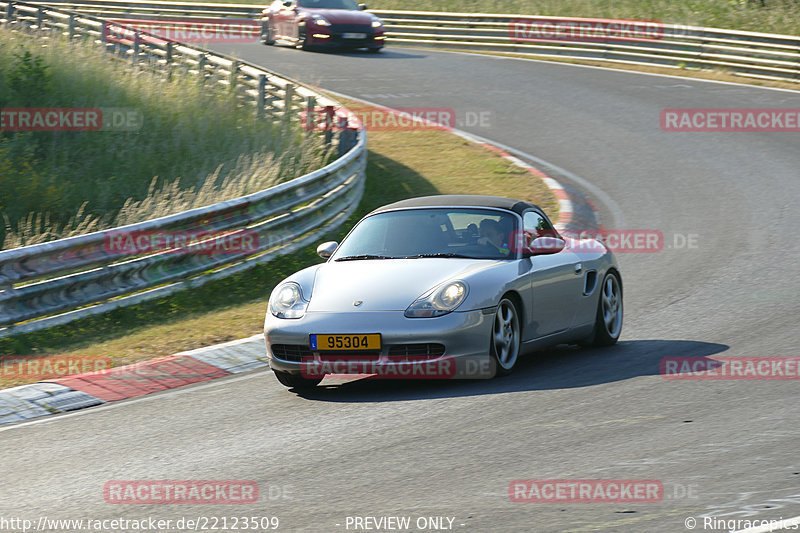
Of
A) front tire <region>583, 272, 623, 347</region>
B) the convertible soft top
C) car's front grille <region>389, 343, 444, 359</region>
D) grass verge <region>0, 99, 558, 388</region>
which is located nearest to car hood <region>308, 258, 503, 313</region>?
car's front grille <region>389, 343, 444, 359</region>

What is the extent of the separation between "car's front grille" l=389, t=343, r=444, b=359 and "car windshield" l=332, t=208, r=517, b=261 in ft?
3.34

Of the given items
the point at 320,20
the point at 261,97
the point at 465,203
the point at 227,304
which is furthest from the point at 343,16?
the point at 465,203

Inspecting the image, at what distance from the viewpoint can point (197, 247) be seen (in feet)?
39.4

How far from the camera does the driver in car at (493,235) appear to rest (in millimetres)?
8547

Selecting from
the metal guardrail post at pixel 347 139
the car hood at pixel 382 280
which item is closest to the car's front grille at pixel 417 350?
the car hood at pixel 382 280

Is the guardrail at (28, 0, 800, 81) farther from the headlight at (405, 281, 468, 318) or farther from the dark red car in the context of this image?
the headlight at (405, 281, 468, 318)

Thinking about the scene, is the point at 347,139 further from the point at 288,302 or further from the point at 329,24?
the point at 329,24

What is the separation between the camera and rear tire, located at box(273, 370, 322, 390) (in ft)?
26.2

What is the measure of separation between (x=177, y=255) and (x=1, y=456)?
17.4 ft

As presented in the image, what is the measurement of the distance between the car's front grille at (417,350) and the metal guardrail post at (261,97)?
42.4 feet

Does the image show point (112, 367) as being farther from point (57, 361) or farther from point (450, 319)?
point (450, 319)

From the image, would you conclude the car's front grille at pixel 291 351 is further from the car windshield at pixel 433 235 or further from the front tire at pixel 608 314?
the front tire at pixel 608 314

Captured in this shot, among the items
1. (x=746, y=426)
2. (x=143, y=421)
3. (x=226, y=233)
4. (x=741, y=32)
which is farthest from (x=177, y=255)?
(x=741, y=32)

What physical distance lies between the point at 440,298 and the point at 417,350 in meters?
0.40
